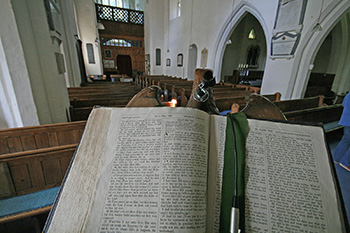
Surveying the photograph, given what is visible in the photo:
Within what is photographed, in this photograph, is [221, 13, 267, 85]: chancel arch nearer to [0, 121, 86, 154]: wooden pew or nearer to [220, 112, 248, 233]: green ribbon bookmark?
[0, 121, 86, 154]: wooden pew

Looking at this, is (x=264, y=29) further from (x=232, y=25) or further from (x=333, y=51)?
(x=333, y=51)

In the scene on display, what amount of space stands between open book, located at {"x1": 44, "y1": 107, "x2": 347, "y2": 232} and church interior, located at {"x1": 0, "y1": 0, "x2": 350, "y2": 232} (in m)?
1.11

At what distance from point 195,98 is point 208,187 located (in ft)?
1.50

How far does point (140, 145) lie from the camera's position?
2.20ft

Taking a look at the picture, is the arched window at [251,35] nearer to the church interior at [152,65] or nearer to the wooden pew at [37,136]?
the church interior at [152,65]

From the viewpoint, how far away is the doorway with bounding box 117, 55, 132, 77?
17.6m

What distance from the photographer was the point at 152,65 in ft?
47.8

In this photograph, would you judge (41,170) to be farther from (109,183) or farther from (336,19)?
(336,19)

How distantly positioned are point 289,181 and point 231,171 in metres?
0.24

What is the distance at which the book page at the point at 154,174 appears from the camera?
1.77ft

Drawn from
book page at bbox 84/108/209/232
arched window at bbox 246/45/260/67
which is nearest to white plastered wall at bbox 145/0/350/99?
arched window at bbox 246/45/260/67

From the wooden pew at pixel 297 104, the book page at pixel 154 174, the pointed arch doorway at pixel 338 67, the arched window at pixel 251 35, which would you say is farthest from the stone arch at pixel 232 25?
the book page at pixel 154 174

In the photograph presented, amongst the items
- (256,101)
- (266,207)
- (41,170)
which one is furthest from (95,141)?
(41,170)

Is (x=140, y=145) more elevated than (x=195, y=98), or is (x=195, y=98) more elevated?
(x=195, y=98)
